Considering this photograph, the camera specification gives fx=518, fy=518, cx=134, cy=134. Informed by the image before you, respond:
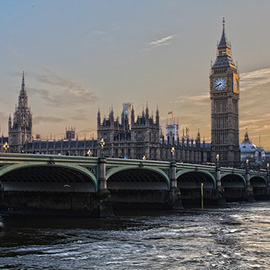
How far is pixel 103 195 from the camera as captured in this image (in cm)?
6656

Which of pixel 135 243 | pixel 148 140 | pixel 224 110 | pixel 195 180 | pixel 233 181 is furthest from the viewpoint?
pixel 224 110

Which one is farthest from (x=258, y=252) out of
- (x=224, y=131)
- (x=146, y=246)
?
(x=224, y=131)

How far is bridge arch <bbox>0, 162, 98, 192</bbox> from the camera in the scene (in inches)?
2549

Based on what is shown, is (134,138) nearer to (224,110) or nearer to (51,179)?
(224,110)

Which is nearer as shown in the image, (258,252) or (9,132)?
(258,252)

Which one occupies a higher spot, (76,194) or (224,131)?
(224,131)

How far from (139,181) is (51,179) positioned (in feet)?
63.2

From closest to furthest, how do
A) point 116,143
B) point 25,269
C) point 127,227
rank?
point 25,269, point 127,227, point 116,143

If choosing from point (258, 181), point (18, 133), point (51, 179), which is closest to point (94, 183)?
point (51, 179)

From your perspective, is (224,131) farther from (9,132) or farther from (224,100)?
(9,132)

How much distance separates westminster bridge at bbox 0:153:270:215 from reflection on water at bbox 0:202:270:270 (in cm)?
583

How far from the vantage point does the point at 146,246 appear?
43.6 m

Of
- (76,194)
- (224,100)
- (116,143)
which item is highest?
(224,100)

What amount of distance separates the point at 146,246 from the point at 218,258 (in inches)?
289
